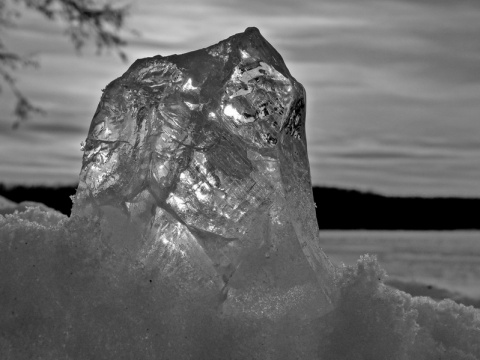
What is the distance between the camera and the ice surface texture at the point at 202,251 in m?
1.31

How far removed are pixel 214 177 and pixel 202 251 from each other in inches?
7.6

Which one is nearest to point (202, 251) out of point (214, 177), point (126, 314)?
point (214, 177)

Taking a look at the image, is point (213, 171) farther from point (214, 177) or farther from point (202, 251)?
point (202, 251)

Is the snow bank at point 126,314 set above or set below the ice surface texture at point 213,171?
below

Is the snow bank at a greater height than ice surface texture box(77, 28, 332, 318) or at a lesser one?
lesser

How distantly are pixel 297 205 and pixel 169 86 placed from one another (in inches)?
18.2

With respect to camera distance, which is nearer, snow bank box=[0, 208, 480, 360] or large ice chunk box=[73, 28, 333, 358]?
snow bank box=[0, 208, 480, 360]

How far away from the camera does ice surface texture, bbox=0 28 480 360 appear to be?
1.31 m

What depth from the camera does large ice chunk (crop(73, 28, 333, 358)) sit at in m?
1.49

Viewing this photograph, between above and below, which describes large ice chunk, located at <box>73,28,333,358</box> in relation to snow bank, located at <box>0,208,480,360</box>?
above

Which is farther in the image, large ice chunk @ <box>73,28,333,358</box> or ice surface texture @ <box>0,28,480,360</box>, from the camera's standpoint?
large ice chunk @ <box>73,28,333,358</box>

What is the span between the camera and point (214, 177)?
5.23 feet

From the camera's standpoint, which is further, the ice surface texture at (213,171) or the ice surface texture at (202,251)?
the ice surface texture at (213,171)

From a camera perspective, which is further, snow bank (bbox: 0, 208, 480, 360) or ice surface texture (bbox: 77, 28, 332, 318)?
ice surface texture (bbox: 77, 28, 332, 318)
